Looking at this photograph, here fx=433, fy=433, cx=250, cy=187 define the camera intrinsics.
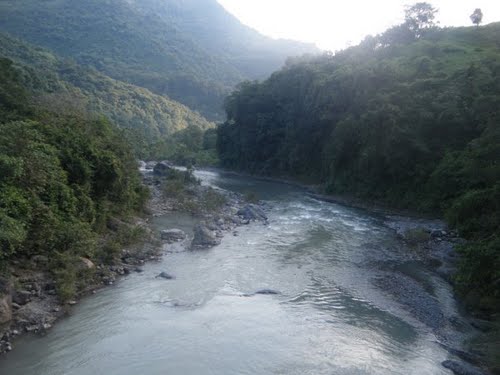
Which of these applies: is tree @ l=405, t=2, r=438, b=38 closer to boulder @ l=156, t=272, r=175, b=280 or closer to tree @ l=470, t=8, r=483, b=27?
tree @ l=470, t=8, r=483, b=27

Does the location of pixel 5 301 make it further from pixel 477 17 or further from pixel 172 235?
pixel 477 17

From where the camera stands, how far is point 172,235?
70.4ft

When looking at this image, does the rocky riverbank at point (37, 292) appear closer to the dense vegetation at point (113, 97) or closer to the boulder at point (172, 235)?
the boulder at point (172, 235)

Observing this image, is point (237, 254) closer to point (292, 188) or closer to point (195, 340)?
point (195, 340)

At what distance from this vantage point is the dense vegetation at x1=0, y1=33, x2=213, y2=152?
65.6m

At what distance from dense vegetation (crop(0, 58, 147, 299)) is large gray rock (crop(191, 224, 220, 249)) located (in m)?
3.15

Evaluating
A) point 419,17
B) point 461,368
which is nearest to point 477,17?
point 419,17

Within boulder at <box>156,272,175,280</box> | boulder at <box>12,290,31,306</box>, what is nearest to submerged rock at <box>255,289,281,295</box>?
boulder at <box>156,272,175,280</box>

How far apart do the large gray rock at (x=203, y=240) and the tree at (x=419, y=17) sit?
5181cm

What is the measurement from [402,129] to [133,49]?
117875 mm

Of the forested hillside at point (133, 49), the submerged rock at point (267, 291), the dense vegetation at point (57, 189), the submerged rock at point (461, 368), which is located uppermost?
the forested hillside at point (133, 49)

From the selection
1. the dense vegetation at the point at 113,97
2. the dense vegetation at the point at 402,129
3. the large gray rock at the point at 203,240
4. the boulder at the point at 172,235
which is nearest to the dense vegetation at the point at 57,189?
the boulder at the point at 172,235

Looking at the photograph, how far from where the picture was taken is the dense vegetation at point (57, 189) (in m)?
13.3

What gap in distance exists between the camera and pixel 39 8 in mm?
131625
